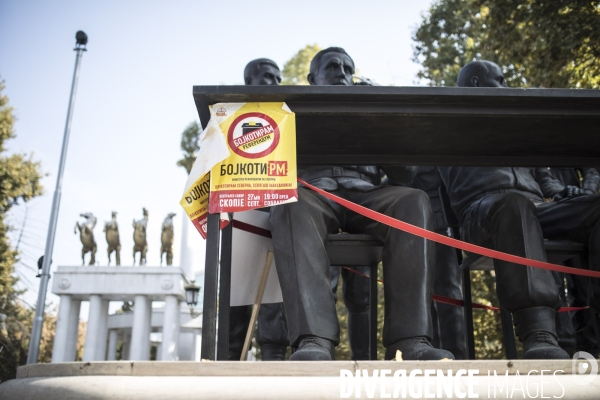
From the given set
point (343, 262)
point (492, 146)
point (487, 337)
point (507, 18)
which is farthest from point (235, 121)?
point (487, 337)

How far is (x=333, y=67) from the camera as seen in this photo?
458cm

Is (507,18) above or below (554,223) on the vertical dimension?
above

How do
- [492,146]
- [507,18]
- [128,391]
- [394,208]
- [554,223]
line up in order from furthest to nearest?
[507,18] → [554,223] → [492,146] → [394,208] → [128,391]

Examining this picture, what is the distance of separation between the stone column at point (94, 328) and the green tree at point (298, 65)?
1133cm

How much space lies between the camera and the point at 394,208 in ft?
11.0

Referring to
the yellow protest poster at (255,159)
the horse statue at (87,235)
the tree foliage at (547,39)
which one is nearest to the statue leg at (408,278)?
the yellow protest poster at (255,159)

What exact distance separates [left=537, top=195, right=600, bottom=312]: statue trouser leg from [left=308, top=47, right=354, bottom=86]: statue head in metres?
1.59

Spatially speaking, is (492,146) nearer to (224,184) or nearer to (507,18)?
(224,184)

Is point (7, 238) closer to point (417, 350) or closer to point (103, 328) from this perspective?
point (103, 328)

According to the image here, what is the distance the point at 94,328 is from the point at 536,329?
23.6 m

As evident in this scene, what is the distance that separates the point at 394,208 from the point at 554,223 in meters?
1.22

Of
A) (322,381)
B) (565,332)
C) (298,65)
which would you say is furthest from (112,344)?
(322,381)

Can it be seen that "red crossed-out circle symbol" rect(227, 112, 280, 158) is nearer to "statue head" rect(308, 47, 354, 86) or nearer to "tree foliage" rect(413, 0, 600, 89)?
"statue head" rect(308, 47, 354, 86)

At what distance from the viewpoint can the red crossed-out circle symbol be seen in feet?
10.4
